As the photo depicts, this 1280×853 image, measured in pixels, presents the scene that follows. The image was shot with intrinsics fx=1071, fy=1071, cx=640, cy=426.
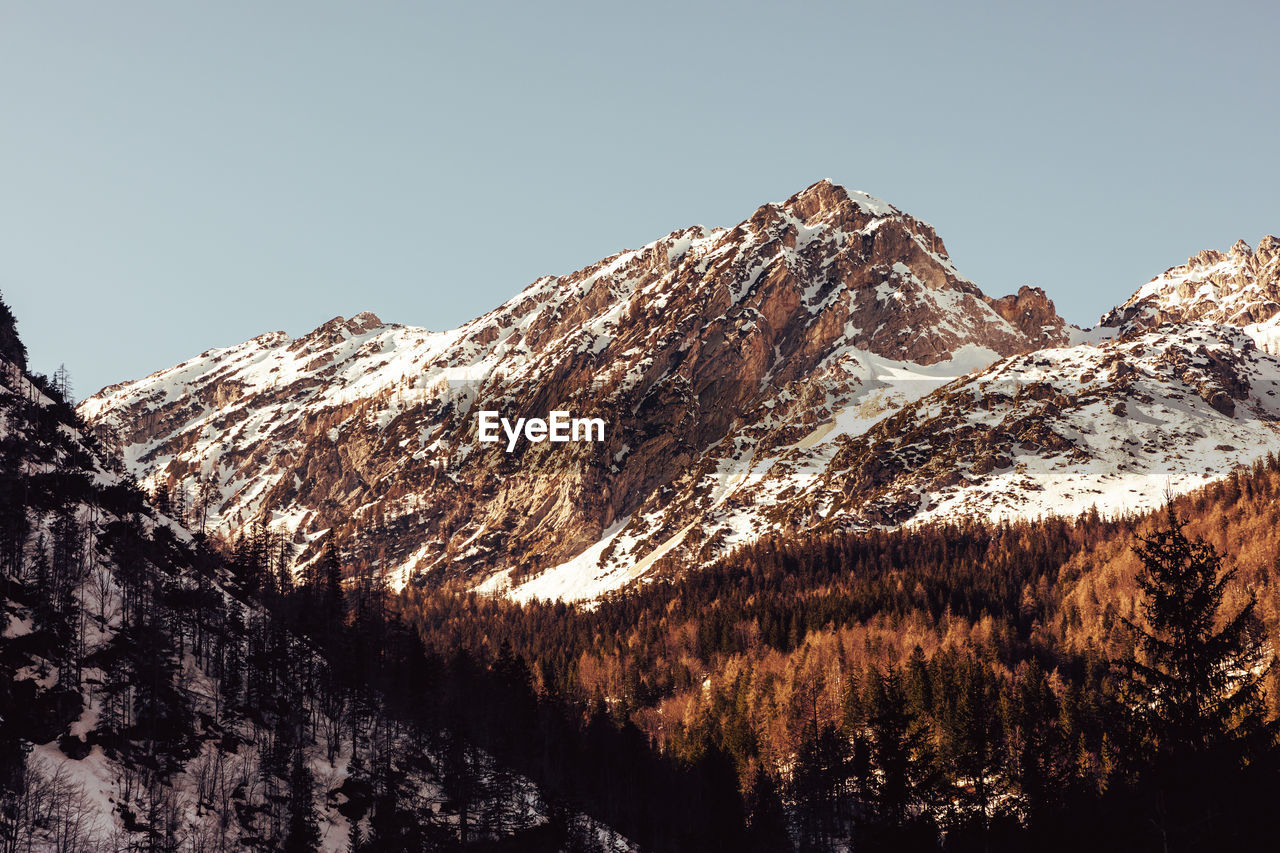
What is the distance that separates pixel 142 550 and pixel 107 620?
74.7 feet

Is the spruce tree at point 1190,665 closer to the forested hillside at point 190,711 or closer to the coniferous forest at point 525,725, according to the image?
the coniferous forest at point 525,725

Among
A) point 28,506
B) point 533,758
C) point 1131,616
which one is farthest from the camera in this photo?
point 1131,616

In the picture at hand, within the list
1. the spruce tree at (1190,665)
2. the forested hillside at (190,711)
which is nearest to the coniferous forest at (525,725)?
the spruce tree at (1190,665)

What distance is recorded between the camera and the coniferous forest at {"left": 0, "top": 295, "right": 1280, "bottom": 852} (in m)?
44.8

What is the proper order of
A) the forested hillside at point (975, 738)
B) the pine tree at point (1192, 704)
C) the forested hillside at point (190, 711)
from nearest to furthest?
1. the pine tree at point (1192, 704)
2. the forested hillside at point (975, 738)
3. the forested hillside at point (190, 711)

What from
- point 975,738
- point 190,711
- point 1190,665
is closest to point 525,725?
point 190,711

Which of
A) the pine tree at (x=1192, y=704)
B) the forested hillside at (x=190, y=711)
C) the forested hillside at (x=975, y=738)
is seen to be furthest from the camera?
the forested hillside at (x=190, y=711)

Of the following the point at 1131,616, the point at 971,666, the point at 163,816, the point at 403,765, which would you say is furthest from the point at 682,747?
the point at 163,816

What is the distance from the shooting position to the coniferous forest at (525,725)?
4475 cm

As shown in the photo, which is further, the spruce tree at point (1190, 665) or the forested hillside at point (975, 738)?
the forested hillside at point (975, 738)

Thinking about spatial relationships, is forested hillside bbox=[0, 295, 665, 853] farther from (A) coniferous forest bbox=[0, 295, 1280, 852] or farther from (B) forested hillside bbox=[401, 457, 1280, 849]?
(B) forested hillside bbox=[401, 457, 1280, 849]

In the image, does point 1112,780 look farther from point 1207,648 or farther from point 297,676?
point 297,676

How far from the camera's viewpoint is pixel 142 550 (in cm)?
13912

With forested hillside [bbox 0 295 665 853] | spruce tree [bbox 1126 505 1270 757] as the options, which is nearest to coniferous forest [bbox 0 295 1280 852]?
spruce tree [bbox 1126 505 1270 757]
